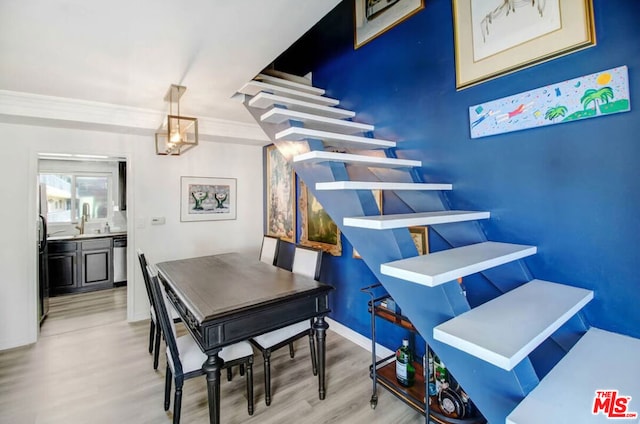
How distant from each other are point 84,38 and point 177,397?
2.20 metres

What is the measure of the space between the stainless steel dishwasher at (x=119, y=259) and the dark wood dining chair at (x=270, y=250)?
115 inches

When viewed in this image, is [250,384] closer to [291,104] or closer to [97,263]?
[291,104]

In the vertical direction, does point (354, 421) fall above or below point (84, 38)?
below

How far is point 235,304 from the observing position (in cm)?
174

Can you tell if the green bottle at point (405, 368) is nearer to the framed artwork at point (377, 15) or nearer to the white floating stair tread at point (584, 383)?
the white floating stair tread at point (584, 383)

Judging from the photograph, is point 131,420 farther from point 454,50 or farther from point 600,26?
point 600,26

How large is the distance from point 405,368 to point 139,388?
6.43ft

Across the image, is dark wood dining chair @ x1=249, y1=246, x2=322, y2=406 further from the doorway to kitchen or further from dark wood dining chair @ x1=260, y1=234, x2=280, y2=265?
the doorway to kitchen

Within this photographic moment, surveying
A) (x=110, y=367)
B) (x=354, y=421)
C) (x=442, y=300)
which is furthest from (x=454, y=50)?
(x=110, y=367)

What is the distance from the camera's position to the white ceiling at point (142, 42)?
151cm

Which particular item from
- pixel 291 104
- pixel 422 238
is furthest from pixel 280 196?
pixel 422 238

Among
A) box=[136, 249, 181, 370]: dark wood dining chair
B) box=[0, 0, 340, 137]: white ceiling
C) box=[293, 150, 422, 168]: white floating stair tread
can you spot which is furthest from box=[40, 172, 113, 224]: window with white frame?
box=[293, 150, 422, 168]: white floating stair tread

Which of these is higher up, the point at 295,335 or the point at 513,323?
the point at 513,323

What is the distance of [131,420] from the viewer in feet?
6.09
